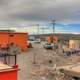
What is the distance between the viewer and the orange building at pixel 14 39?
29.6 meters

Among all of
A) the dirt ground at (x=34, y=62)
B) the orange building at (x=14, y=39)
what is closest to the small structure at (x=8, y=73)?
the dirt ground at (x=34, y=62)

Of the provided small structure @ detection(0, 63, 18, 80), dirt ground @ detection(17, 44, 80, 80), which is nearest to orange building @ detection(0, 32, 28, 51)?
dirt ground @ detection(17, 44, 80, 80)

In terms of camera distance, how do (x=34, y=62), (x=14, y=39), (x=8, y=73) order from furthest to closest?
(x=14, y=39)
(x=34, y=62)
(x=8, y=73)

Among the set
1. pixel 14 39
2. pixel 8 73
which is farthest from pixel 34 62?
pixel 8 73

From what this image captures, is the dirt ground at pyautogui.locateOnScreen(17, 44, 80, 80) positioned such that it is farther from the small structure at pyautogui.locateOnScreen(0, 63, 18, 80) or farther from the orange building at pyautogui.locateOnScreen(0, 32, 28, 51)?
the orange building at pyautogui.locateOnScreen(0, 32, 28, 51)

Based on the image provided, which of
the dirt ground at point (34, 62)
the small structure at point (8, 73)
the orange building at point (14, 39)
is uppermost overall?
the orange building at point (14, 39)

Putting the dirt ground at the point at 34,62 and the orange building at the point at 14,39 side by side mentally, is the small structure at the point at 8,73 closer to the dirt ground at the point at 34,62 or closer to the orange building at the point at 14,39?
the dirt ground at the point at 34,62

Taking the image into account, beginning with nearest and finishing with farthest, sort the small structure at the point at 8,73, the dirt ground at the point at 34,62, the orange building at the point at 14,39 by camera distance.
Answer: the small structure at the point at 8,73
the dirt ground at the point at 34,62
the orange building at the point at 14,39

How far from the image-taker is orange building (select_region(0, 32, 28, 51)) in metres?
29.6

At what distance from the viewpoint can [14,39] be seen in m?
30.9

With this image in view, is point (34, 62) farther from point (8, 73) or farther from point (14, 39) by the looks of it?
point (8, 73)

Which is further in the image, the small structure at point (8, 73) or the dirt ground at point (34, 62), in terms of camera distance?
the dirt ground at point (34, 62)

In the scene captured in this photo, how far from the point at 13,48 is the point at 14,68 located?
19741mm

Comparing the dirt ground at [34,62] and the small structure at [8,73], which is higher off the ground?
the small structure at [8,73]
